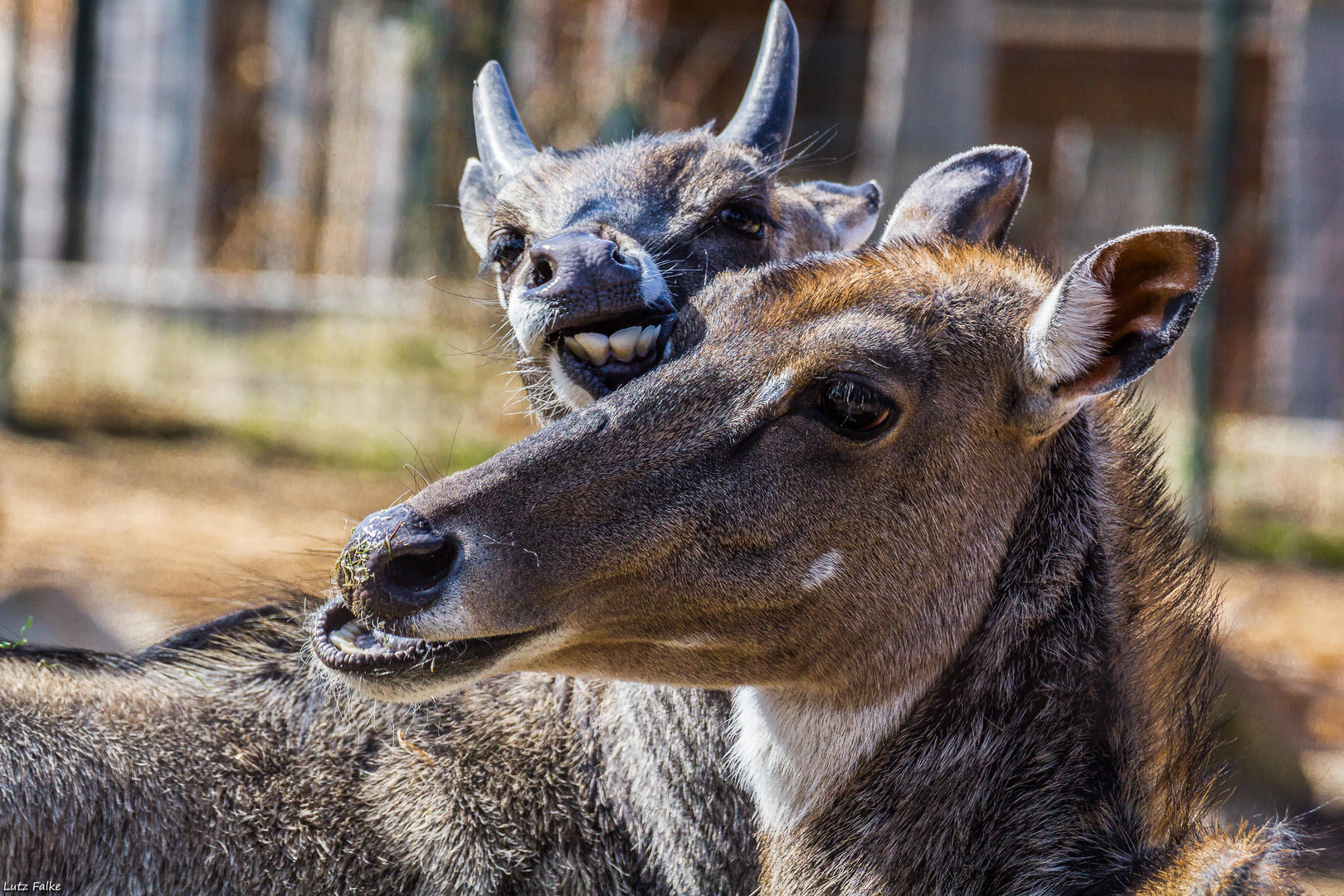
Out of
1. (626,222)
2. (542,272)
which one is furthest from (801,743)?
(626,222)

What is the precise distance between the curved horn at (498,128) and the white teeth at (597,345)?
1.32 m

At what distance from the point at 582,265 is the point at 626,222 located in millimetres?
564

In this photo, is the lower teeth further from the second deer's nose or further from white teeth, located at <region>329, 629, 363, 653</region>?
the second deer's nose

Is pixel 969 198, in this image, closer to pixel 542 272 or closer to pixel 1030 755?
pixel 542 272

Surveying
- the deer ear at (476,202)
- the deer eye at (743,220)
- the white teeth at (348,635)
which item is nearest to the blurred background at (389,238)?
the deer ear at (476,202)

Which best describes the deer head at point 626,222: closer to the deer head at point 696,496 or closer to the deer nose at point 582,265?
the deer nose at point 582,265

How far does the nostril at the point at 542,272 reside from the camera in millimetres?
4070

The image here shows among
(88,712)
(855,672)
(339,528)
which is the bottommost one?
(339,528)

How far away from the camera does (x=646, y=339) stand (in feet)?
13.1

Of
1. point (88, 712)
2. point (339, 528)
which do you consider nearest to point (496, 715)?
point (88, 712)

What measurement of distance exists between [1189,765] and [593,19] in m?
10.6

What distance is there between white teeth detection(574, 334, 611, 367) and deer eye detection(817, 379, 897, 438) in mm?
1009

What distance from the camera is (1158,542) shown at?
3.63m

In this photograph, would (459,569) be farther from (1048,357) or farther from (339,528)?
(339,528)
